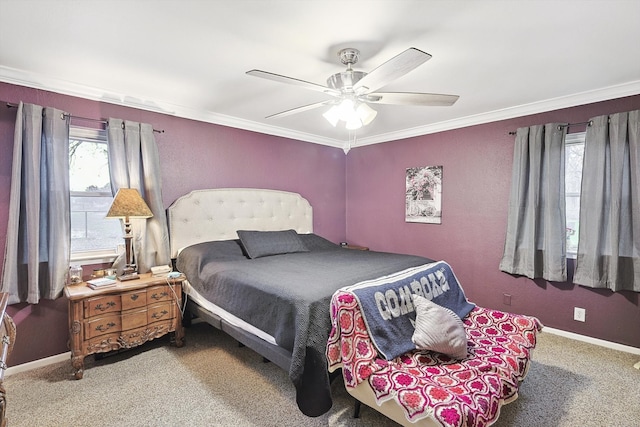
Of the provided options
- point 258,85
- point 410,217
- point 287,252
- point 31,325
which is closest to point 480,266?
point 410,217

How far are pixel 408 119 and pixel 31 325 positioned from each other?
13.5ft

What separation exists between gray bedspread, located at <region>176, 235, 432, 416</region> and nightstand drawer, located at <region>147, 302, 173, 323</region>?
0.96ft

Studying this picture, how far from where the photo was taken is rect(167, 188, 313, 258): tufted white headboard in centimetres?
333

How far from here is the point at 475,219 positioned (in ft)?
12.3

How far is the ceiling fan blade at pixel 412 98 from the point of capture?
2.16m

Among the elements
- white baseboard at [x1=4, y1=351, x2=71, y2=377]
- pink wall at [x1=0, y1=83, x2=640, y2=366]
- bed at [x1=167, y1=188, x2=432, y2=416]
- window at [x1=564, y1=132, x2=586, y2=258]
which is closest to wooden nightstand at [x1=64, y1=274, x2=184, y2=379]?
bed at [x1=167, y1=188, x2=432, y2=416]

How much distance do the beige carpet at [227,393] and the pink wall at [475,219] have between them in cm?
43

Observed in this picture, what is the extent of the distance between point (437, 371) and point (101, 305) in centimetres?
243

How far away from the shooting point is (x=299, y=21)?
1773 mm

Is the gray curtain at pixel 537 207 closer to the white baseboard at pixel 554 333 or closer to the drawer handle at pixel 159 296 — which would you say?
the white baseboard at pixel 554 333

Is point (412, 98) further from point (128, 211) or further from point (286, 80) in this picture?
point (128, 211)

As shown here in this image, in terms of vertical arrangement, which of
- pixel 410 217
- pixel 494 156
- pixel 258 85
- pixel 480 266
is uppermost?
pixel 258 85

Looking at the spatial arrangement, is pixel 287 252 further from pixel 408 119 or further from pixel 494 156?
pixel 494 156

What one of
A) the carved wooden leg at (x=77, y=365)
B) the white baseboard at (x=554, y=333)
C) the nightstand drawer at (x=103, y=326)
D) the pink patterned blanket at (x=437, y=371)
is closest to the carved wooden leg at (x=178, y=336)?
the nightstand drawer at (x=103, y=326)
